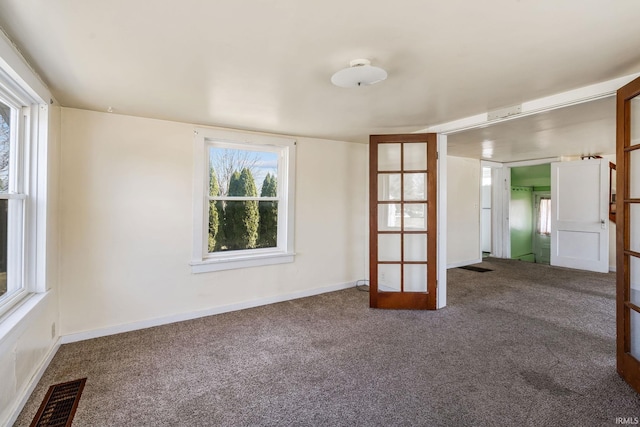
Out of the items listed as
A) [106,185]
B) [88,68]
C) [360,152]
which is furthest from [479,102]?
[106,185]

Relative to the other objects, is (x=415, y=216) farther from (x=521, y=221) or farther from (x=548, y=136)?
(x=521, y=221)

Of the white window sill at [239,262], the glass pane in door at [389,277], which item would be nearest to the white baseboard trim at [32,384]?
the white window sill at [239,262]

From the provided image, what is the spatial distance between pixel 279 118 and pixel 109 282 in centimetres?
233

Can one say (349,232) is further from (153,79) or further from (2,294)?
(2,294)

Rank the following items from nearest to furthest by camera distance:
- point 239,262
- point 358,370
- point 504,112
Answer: point 358,370, point 504,112, point 239,262

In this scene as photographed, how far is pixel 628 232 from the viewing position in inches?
82.1

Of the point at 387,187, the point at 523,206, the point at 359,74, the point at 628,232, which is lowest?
the point at 628,232

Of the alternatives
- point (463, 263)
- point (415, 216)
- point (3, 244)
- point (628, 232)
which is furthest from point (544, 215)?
point (3, 244)

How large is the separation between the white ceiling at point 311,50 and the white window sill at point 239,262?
1607mm

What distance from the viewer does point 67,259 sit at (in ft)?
9.37

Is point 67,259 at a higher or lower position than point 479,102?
lower

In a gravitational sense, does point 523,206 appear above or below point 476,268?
above

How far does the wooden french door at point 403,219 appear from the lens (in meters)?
3.61

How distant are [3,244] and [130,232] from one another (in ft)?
3.46
